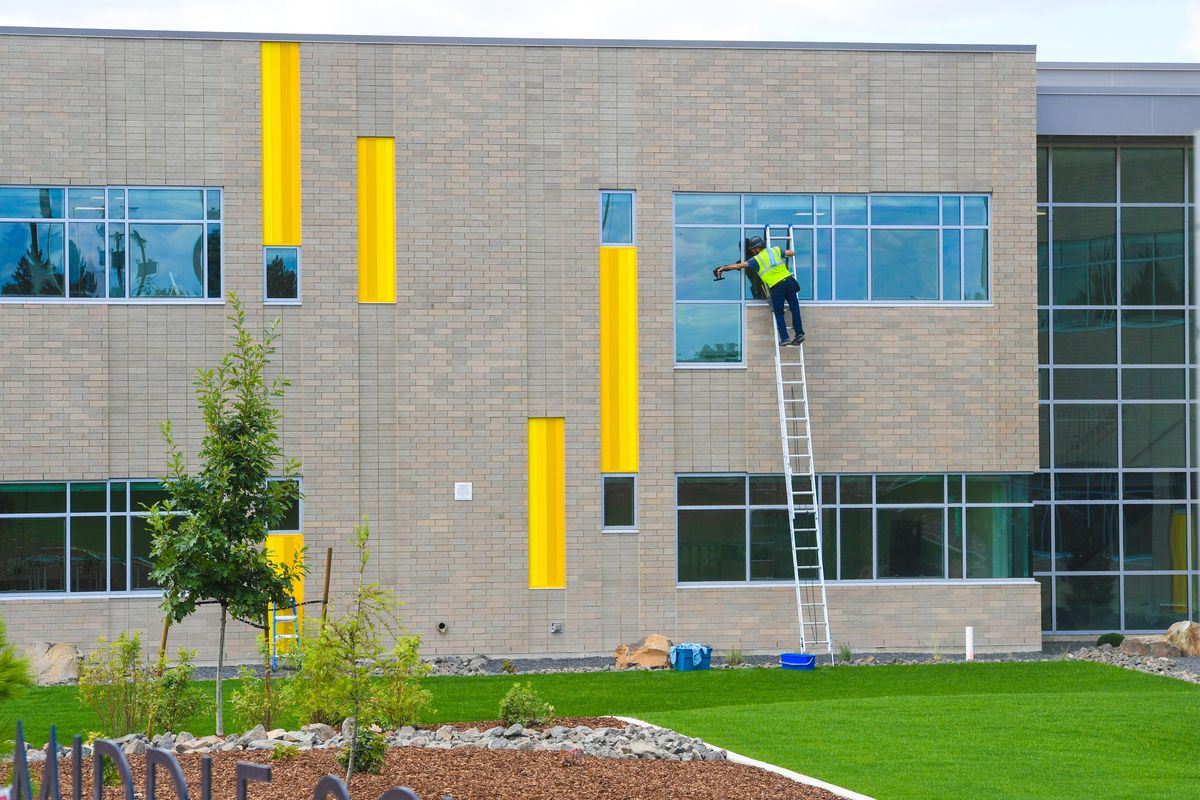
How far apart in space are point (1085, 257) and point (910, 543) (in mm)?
6522

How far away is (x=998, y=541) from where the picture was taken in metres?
25.4

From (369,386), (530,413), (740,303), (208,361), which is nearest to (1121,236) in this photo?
(740,303)

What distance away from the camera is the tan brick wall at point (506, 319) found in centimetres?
2380

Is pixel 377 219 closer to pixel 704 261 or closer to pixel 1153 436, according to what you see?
pixel 704 261

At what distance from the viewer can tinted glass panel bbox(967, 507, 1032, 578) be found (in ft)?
83.3

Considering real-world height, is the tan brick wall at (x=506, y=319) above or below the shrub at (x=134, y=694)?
above

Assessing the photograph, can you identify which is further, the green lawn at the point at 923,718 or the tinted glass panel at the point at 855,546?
the tinted glass panel at the point at 855,546

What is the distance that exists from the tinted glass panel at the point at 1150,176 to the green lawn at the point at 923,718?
9.29 meters

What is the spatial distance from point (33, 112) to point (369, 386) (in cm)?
682

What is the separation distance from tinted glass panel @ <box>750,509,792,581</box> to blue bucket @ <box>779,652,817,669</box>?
212 cm

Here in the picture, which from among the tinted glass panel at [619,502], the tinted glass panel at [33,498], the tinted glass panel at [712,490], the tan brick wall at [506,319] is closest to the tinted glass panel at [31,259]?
the tan brick wall at [506,319]

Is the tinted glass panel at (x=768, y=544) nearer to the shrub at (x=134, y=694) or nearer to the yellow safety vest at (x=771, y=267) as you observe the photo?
the yellow safety vest at (x=771, y=267)

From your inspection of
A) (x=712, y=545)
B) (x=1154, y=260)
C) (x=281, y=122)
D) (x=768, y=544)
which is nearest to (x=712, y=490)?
(x=712, y=545)

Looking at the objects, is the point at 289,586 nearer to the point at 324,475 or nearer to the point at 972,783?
the point at 972,783
